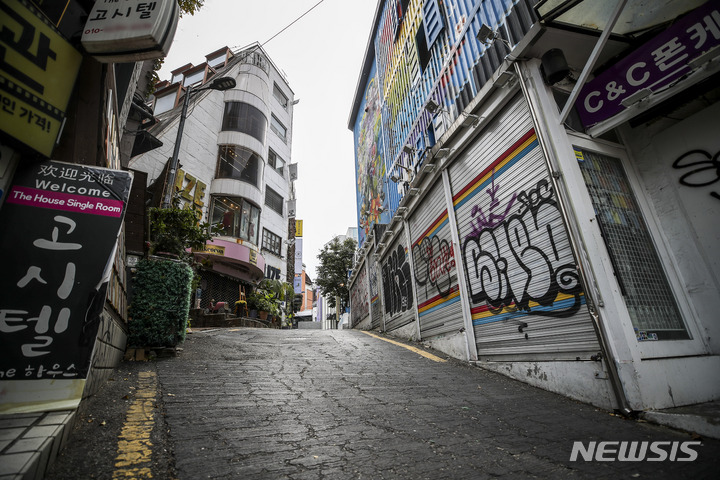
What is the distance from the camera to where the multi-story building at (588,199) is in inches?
148

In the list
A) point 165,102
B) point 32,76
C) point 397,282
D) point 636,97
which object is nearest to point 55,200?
point 32,76

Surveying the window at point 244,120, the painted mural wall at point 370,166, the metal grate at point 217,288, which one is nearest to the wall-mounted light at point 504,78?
the painted mural wall at point 370,166

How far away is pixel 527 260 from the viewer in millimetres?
4863

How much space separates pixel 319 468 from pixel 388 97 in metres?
13.4

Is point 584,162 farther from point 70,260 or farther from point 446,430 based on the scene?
point 70,260

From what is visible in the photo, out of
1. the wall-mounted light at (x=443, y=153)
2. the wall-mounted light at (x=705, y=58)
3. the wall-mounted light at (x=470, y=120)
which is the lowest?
the wall-mounted light at (x=705, y=58)

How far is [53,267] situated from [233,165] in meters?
18.4

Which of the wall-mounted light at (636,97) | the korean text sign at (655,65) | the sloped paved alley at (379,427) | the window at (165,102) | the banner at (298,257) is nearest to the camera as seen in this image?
the sloped paved alley at (379,427)

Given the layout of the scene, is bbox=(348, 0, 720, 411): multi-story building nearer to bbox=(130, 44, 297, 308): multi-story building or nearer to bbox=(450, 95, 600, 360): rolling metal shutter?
bbox=(450, 95, 600, 360): rolling metal shutter

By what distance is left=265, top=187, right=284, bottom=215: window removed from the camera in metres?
23.1

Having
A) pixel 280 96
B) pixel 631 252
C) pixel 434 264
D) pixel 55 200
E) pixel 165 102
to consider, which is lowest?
pixel 631 252

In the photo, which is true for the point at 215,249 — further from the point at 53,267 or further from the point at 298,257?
the point at 53,267

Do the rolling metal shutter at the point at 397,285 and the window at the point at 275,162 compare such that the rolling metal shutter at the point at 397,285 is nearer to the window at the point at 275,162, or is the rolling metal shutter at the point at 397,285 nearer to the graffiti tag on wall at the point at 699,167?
the graffiti tag on wall at the point at 699,167

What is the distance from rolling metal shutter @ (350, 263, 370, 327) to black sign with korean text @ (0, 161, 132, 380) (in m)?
12.1
